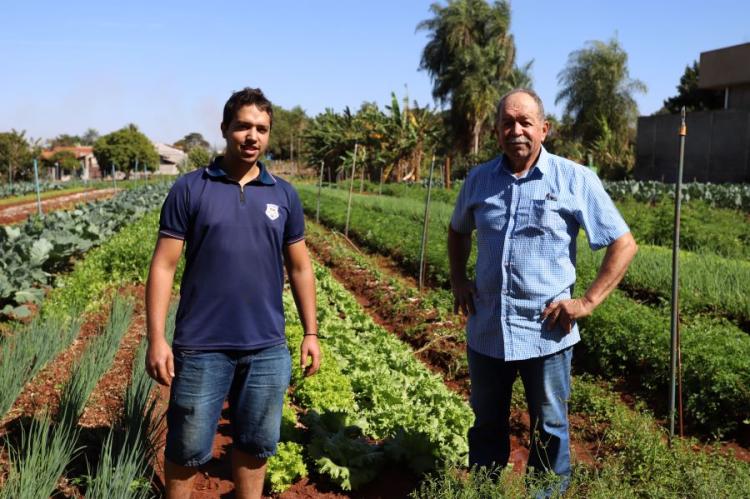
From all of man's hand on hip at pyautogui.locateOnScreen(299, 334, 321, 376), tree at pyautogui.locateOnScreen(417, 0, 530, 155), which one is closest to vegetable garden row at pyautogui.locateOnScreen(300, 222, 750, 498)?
man's hand on hip at pyautogui.locateOnScreen(299, 334, 321, 376)

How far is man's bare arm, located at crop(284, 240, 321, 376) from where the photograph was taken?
3.02 metres

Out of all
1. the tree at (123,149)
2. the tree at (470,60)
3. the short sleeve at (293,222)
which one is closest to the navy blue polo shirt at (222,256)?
the short sleeve at (293,222)

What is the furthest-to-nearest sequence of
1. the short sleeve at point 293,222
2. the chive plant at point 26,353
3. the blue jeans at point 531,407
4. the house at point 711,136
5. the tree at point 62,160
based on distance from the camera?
the tree at point 62,160, the house at point 711,136, the chive plant at point 26,353, the blue jeans at point 531,407, the short sleeve at point 293,222

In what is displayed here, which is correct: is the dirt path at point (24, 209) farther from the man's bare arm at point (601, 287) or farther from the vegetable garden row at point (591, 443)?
the man's bare arm at point (601, 287)

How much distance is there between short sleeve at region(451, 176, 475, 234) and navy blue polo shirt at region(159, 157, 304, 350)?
98 cm

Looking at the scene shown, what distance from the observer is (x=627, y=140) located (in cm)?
4438

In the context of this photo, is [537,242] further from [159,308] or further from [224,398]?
[159,308]

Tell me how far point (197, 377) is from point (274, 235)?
2.14 ft

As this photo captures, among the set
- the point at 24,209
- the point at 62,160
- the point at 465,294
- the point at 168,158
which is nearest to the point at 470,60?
the point at 24,209

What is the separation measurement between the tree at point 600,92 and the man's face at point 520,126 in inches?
1713

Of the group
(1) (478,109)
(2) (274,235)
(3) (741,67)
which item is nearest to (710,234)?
(2) (274,235)

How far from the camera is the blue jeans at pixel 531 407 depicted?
3076 mm

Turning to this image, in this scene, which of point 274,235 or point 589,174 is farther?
point 589,174

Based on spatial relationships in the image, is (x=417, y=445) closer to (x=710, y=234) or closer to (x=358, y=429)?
(x=358, y=429)
